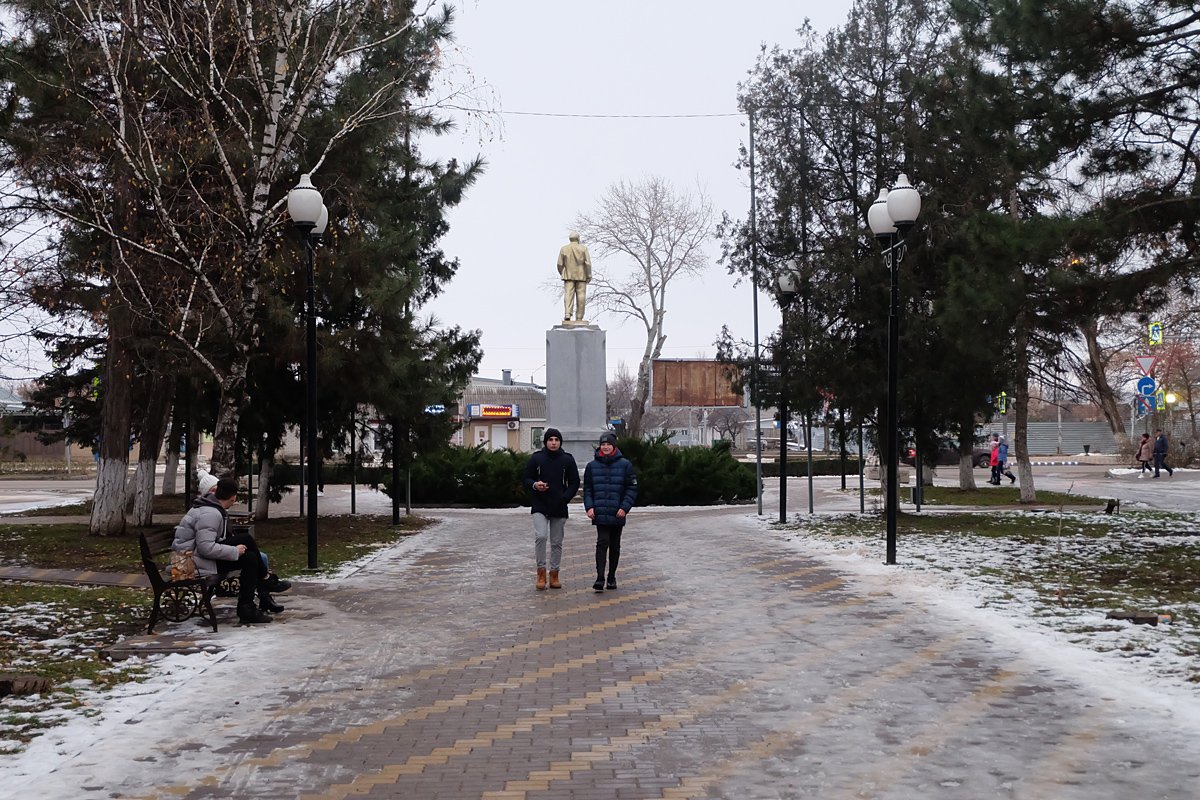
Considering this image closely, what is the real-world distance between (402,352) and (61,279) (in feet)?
16.4

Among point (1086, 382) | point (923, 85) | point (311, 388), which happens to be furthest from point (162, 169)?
point (1086, 382)

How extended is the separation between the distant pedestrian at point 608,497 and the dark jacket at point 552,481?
213mm

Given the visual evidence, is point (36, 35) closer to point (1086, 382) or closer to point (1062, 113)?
point (1062, 113)

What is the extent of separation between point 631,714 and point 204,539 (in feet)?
16.5

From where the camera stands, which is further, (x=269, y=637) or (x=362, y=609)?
(x=362, y=609)

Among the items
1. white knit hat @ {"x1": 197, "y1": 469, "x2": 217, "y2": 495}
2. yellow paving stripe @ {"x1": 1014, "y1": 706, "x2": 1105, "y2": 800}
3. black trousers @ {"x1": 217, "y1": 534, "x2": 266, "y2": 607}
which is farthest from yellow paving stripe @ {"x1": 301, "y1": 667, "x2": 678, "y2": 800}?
white knit hat @ {"x1": 197, "y1": 469, "x2": 217, "y2": 495}

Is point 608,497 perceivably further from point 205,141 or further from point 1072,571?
point 205,141

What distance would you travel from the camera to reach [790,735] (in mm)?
6277

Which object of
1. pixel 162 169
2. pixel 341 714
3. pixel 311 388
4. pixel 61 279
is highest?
pixel 162 169

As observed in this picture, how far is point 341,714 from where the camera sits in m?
6.88

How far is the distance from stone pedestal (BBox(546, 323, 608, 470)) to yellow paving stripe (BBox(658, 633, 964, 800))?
882 inches

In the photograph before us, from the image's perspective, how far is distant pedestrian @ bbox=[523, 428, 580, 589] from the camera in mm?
12406

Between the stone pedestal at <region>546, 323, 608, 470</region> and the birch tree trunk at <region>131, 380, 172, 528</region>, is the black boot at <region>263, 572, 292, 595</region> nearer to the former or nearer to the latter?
the birch tree trunk at <region>131, 380, 172, 528</region>

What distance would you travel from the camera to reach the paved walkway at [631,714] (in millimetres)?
5453
